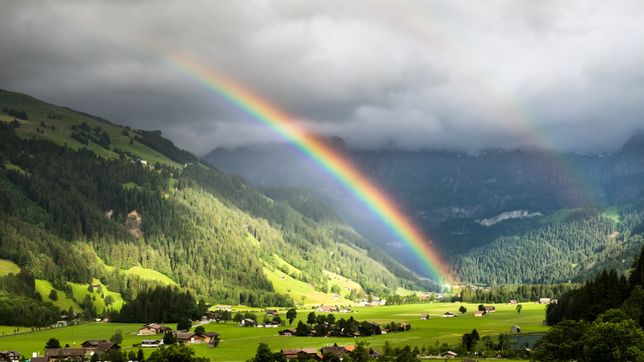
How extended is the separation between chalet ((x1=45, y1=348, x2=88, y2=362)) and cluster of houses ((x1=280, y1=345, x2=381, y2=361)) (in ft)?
144

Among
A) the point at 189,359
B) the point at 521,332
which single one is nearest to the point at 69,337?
the point at 189,359

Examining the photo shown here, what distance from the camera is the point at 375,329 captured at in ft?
647

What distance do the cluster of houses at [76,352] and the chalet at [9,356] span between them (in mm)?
3583

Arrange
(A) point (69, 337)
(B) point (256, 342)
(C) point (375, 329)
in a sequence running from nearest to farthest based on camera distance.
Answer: (B) point (256, 342), (A) point (69, 337), (C) point (375, 329)

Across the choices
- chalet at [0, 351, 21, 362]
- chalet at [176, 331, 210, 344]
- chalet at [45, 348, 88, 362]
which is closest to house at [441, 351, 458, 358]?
chalet at [176, 331, 210, 344]

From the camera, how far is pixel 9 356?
145 meters

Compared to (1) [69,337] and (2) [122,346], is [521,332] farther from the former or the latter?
(1) [69,337]

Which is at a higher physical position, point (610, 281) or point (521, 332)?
point (610, 281)

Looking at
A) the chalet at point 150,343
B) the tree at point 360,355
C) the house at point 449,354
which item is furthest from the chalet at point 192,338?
the house at point 449,354

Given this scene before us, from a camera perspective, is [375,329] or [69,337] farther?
[375,329]

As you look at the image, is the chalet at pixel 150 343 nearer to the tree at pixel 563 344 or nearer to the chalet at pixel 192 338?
the chalet at pixel 192 338

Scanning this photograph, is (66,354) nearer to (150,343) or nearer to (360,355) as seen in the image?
(150,343)

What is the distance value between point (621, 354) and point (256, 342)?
95760 mm

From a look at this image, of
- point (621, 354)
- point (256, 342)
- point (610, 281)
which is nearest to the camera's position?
point (621, 354)
